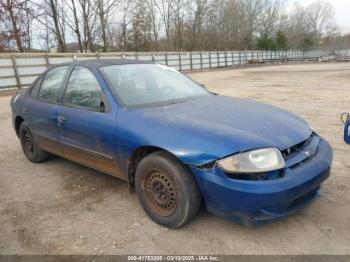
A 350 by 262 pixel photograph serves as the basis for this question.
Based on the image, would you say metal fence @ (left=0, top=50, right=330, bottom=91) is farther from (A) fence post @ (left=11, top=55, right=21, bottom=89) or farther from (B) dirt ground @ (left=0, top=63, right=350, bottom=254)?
(B) dirt ground @ (left=0, top=63, right=350, bottom=254)

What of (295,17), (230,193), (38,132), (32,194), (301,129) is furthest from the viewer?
(295,17)

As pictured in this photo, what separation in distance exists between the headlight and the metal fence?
16234 mm

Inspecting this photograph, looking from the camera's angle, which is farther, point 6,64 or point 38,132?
point 6,64

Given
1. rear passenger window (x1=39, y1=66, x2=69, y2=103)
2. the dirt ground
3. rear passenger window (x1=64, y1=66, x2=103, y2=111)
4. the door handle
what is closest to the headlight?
the dirt ground

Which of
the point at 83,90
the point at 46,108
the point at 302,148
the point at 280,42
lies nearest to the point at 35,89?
the point at 46,108

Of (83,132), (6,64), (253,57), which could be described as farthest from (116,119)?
(253,57)

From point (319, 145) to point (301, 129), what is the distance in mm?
256

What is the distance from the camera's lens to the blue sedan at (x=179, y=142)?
7.42ft

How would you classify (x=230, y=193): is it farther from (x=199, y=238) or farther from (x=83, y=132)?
(x=83, y=132)

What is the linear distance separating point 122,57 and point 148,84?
17701 millimetres

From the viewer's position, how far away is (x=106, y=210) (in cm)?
311

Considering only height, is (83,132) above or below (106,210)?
above

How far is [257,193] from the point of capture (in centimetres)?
218

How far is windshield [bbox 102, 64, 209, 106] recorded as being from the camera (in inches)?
125
